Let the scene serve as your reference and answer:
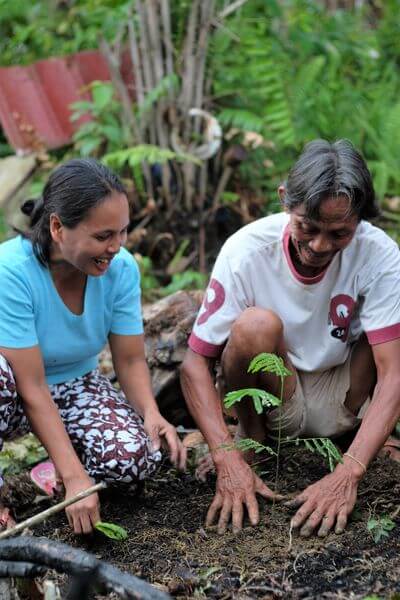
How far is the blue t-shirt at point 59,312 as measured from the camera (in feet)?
9.98

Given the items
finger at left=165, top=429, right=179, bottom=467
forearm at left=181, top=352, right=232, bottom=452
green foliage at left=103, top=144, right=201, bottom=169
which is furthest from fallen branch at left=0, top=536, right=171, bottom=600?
green foliage at left=103, top=144, right=201, bottom=169

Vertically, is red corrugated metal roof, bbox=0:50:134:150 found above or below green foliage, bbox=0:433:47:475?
above

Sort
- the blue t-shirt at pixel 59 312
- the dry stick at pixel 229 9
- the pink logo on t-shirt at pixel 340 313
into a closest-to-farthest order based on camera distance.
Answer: the blue t-shirt at pixel 59 312, the pink logo on t-shirt at pixel 340 313, the dry stick at pixel 229 9

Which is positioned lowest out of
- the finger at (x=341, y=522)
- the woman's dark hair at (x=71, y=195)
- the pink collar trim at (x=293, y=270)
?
the finger at (x=341, y=522)

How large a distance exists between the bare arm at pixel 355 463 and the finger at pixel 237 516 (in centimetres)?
19

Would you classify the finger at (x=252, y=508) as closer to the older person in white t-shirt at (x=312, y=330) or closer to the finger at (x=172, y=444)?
the older person in white t-shirt at (x=312, y=330)

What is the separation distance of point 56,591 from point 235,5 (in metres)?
4.33

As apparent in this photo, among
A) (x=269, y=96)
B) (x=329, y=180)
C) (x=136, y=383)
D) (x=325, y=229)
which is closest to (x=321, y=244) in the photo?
(x=325, y=229)

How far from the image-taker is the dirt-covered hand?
2.85 metres

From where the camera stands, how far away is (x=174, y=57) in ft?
18.7

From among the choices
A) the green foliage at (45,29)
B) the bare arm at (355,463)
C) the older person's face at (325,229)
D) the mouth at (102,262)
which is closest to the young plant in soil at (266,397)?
the bare arm at (355,463)

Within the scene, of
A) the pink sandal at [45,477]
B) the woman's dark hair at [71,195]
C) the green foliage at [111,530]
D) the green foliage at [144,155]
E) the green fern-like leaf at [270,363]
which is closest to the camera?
the green foliage at [111,530]

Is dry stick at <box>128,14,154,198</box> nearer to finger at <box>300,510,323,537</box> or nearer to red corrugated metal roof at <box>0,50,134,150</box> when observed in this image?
red corrugated metal roof at <box>0,50,134,150</box>

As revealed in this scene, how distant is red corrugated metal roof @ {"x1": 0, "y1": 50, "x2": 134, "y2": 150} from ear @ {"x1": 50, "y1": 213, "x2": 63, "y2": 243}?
3716mm
